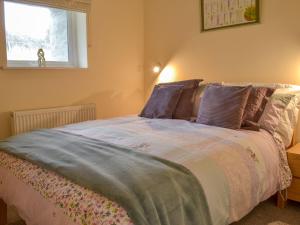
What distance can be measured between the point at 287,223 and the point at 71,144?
162cm

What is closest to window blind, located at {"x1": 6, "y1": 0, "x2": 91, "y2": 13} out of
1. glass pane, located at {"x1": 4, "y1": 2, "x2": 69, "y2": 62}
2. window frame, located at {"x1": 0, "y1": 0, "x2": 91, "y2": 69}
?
window frame, located at {"x1": 0, "y1": 0, "x2": 91, "y2": 69}

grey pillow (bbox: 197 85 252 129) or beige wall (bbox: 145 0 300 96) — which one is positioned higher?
beige wall (bbox: 145 0 300 96)

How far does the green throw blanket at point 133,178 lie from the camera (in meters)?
1.17

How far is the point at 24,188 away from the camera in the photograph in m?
1.54

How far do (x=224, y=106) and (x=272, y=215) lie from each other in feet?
3.00

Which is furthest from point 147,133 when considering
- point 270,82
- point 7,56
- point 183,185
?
point 7,56

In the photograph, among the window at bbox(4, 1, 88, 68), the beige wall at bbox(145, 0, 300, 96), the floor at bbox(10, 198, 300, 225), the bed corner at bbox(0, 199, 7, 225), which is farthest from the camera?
the window at bbox(4, 1, 88, 68)

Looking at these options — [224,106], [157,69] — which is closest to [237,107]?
[224,106]

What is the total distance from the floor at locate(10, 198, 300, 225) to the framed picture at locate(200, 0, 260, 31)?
1707 millimetres

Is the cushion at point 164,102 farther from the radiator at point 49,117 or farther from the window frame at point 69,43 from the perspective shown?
the window frame at point 69,43

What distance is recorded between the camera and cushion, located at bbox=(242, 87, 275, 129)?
92.7 inches

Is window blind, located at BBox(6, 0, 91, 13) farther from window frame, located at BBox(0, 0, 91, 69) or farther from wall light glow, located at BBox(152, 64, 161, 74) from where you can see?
wall light glow, located at BBox(152, 64, 161, 74)

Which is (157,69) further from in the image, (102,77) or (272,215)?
(272,215)

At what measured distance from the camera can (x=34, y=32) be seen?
302 centimetres
